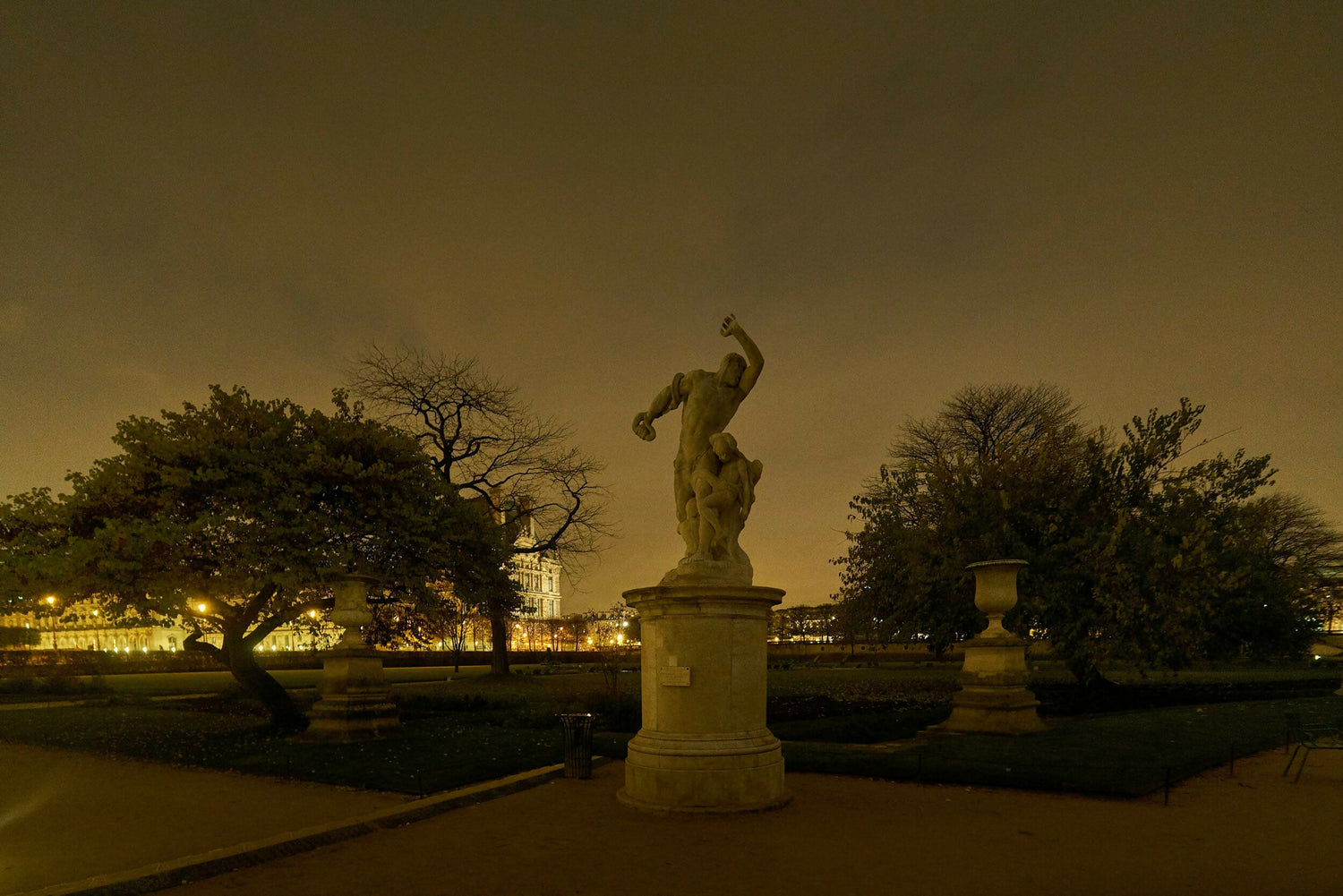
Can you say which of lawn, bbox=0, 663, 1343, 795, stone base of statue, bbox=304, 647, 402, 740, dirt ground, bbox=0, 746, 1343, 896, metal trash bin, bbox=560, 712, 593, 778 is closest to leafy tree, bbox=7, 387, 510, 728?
stone base of statue, bbox=304, 647, 402, 740

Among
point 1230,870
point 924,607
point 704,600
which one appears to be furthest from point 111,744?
point 924,607

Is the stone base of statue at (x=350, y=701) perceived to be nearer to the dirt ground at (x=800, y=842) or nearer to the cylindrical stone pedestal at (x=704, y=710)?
the dirt ground at (x=800, y=842)

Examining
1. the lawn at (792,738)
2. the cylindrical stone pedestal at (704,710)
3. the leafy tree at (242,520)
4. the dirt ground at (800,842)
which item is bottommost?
the lawn at (792,738)

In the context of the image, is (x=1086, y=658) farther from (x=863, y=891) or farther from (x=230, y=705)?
(x=230, y=705)

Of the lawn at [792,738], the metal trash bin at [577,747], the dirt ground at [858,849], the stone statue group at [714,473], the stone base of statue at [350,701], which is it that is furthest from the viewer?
the stone base of statue at [350,701]

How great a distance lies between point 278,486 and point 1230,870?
51.2 ft

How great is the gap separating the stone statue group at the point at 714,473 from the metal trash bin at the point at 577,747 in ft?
9.00

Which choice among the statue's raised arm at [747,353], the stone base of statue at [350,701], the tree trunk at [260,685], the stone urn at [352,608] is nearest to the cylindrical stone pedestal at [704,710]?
the statue's raised arm at [747,353]

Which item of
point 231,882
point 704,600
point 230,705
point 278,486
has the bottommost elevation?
point 230,705

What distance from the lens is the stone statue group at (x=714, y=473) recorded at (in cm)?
893

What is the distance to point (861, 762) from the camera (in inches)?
417

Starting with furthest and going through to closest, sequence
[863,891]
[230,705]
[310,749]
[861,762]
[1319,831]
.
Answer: [230,705] → [310,749] → [861,762] → [1319,831] → [863,891]

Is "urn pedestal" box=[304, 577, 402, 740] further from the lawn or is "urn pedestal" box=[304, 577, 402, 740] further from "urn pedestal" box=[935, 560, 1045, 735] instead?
"urn pedestal" box=[935, 560, 1045, 735]

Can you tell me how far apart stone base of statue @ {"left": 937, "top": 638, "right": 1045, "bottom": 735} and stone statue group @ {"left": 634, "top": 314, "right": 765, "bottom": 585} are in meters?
7.46
